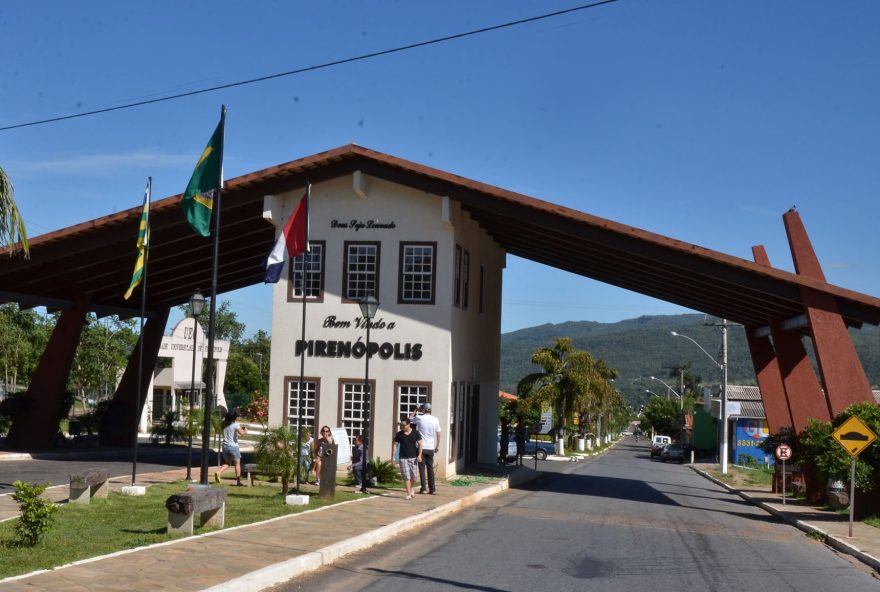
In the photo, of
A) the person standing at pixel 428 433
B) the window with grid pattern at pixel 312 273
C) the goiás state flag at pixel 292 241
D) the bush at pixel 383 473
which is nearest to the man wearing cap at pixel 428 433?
the person standing at pixel 428 433

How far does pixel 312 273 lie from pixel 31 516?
53.2 feet

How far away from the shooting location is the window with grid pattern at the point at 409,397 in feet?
85.7

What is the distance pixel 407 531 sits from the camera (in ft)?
51.9

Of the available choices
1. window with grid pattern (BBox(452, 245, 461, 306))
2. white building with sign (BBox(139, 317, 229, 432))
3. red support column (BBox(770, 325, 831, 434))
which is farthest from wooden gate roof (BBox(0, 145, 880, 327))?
white building with sign (BBox(139, 317, 229, 432))

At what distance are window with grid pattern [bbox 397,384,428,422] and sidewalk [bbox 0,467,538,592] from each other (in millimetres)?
7688

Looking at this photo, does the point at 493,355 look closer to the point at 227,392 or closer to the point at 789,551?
the point at 789,551

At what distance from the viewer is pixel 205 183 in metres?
15.9

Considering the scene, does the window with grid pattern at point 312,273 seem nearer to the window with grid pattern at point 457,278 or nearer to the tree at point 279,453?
the window with grid pattern at point 457,278

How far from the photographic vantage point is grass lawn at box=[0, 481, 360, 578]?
34.6 ft

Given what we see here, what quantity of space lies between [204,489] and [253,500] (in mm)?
5404

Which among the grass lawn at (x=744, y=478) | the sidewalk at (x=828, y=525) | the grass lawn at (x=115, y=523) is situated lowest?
the grass lawn at (x=744, y=478)

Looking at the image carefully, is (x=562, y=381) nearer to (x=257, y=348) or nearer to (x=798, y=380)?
(x=798, y=380)

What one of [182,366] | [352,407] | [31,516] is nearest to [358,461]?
[352,407]

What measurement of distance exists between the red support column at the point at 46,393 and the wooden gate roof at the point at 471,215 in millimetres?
1166
